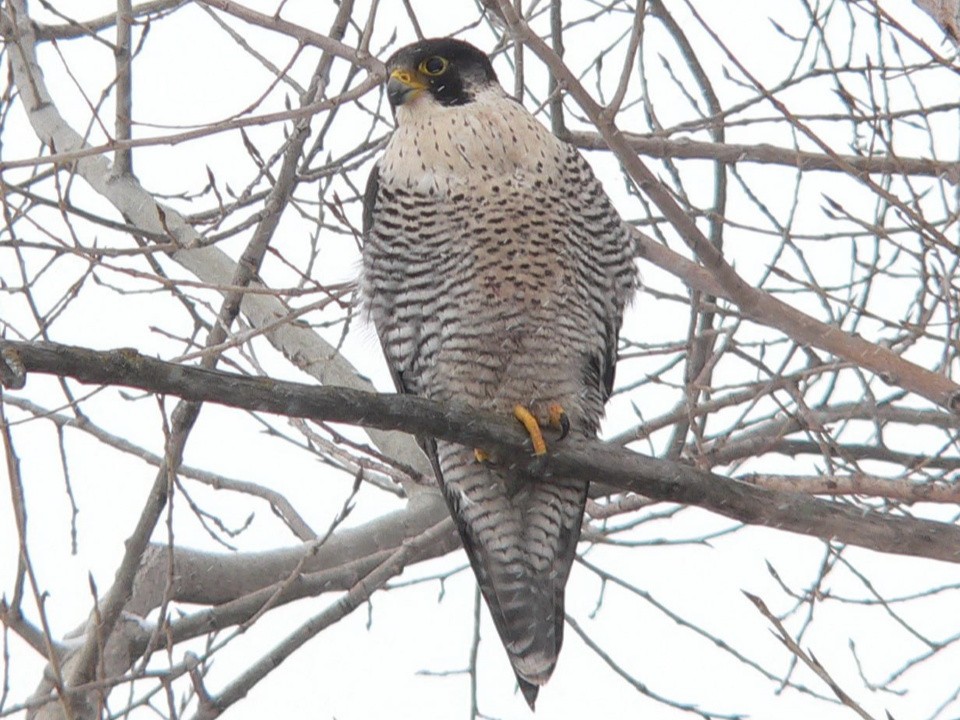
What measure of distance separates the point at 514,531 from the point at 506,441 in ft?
3.62

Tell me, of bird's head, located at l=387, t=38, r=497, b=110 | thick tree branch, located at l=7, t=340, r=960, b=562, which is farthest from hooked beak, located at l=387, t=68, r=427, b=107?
thick tree branch, located at l=7, t=340, r=960, b=562

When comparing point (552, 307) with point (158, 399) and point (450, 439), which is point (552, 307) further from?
point (158, 399)

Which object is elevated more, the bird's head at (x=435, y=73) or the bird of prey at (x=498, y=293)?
the bird's head at (x=435, y=73)

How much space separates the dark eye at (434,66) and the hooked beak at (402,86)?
0.19ft

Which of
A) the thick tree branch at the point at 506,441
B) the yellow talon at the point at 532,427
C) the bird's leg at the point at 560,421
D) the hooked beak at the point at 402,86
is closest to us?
the thick tree branch at the point at 506,441

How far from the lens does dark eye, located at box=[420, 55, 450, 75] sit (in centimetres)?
460

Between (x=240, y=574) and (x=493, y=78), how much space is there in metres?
1.93

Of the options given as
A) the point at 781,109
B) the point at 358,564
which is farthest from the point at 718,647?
the point at 781,109

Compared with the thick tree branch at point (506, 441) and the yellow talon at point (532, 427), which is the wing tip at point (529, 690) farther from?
the thick tree branch at point (506, 441)

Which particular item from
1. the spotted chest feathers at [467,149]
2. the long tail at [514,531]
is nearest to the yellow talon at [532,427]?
the long tail at [514,531]

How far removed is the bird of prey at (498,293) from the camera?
4320 mm

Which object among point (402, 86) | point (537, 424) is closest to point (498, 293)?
point (537, 424)

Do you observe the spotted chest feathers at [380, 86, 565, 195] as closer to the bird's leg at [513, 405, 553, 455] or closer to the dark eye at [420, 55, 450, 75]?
the dark eye at [420, 55, 450, 75]

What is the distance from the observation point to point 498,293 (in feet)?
14.2
